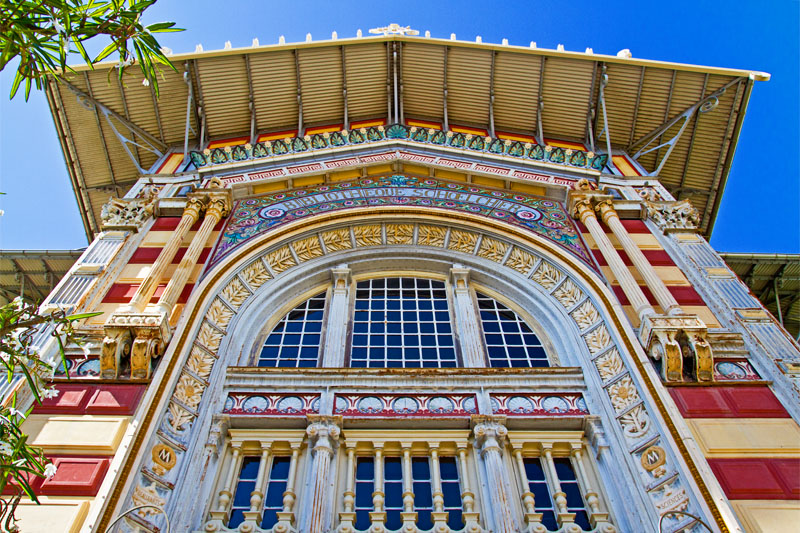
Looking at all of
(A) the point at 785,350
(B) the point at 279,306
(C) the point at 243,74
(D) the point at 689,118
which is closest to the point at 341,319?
(B) the point at 279,306

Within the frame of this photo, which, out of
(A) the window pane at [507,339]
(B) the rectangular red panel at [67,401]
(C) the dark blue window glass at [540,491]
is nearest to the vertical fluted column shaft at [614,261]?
(A) the window pane at [507,339]

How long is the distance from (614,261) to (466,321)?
8.84 feet

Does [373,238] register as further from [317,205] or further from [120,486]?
[120,486]

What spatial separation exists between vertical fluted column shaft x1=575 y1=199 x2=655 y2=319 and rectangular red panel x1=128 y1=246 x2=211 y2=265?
6.99 metres

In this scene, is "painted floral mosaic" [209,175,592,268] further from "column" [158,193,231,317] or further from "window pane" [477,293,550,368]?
"window pane" [477,293,550,368]

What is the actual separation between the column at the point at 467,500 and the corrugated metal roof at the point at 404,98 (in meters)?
A: 10.9

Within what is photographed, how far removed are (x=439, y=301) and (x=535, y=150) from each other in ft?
17.0

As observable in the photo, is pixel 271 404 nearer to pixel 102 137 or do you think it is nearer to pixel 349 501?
pixel 349 501

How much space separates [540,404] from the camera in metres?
9.94

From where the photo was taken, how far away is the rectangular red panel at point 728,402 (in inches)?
344

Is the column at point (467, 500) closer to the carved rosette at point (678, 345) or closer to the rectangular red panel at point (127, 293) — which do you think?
the carved rosette at point (678, 345)

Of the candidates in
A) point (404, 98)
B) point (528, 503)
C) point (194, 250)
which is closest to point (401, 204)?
point (194, 250)

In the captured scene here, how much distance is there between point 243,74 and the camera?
17.0 m

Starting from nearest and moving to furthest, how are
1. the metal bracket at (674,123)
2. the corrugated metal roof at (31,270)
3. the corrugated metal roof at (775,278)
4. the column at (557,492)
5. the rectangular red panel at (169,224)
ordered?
1. the column at (557,492)
2. the rectangular red panel at (169,224)
3. the corrugated metal roof at (31,270)
4. the corrugated metal roof at (775,278)
5. the metal bracket at (674,123)
